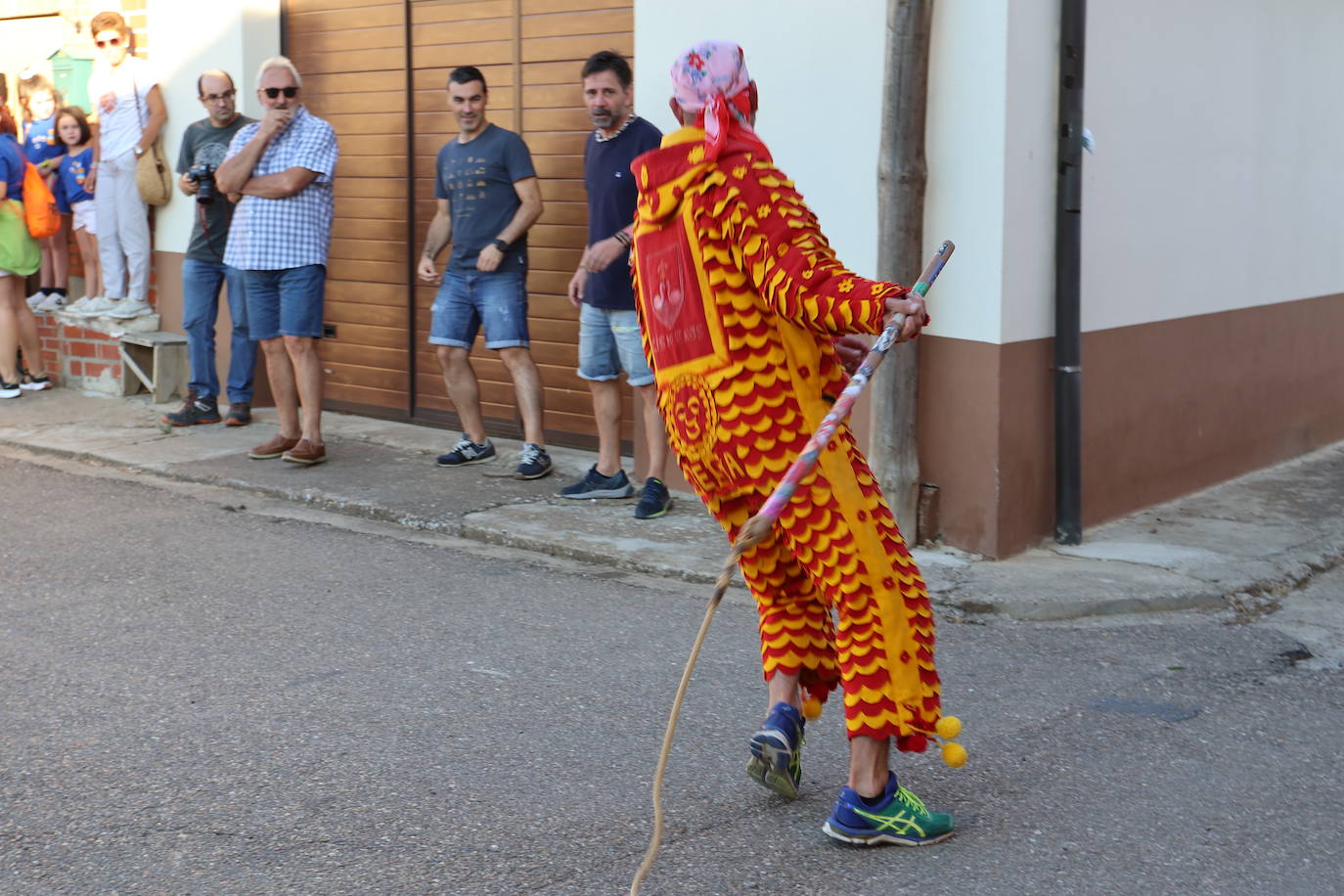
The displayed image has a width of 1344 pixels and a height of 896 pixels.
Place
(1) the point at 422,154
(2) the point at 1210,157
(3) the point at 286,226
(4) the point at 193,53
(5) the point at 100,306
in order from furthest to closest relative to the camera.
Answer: (5) the point at 100,306
(4) the point at 193,53
(1) the point at 422,154
(3) the point at 286,226
(2) the point at 1210,157

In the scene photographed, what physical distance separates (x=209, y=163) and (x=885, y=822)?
22.8ft

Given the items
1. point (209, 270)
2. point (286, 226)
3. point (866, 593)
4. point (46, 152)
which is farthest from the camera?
point (46, 152)

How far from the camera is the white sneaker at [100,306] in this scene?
10562mm

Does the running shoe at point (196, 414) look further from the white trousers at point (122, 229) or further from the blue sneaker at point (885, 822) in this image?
the blue sneaker at point (885, 822)

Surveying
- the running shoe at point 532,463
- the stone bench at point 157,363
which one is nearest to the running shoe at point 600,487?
the running shoe at point 532,463

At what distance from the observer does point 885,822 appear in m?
3.53

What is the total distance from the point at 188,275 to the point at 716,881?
23.5ft

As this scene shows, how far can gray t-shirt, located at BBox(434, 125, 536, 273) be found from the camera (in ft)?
25.2

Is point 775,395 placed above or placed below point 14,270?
below

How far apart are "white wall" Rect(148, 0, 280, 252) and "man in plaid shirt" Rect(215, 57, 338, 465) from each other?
1752 millimetres

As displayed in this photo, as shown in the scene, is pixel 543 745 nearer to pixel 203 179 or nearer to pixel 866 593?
pixel 866 593

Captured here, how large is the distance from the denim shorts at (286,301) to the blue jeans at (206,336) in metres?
1.10

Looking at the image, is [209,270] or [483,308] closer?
[483,308]

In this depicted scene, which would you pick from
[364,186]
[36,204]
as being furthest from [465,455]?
[36,204]
